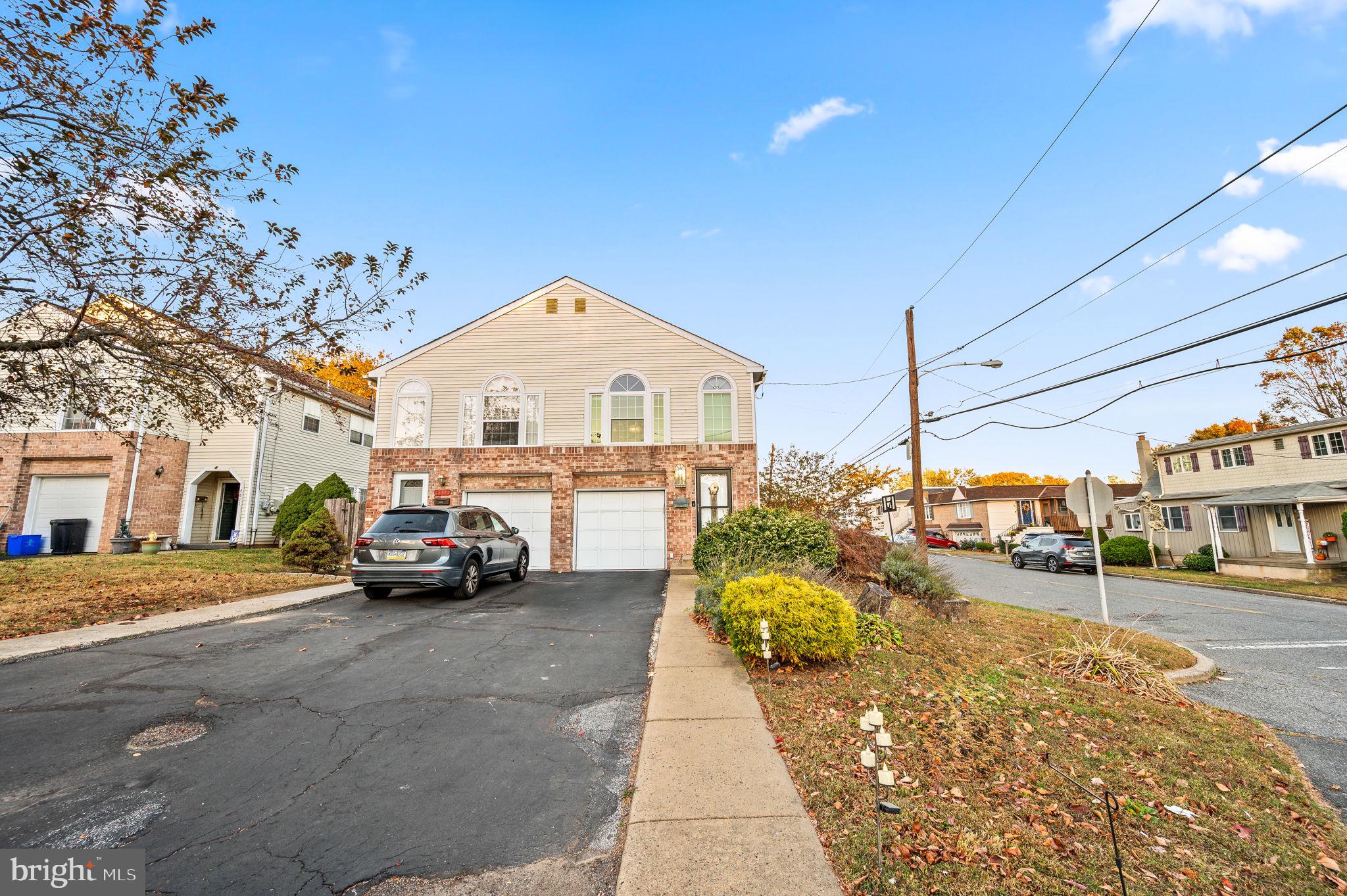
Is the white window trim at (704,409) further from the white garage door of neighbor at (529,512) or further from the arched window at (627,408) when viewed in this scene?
the white garage door of neighbor at (529,512)

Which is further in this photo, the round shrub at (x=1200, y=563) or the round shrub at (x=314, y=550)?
the round shrub at (x=1200, y=563)

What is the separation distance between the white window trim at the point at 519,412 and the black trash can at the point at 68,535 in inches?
565

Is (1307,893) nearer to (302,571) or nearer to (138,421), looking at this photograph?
(138,421)

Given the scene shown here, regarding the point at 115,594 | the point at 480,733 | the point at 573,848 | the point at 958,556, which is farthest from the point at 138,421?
the point at 958,556

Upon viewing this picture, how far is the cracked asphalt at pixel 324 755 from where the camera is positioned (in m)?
2.75

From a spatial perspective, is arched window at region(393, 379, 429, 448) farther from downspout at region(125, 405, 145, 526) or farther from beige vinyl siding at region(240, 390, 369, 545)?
downspout at region(125, 405, 145, 526)

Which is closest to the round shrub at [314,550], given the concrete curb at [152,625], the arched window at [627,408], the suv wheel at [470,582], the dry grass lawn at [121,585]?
the dry grass lawn at [121,585]

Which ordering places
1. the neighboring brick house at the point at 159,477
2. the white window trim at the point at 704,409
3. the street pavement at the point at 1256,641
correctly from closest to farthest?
the street pavement at the point at 1256,641 → the white window trim at the point at 704,409 → the neighboring brick house at the point at 159,477

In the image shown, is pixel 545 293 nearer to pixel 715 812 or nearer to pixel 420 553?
pixel 420 553

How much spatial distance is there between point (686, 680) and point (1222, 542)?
30742 mm

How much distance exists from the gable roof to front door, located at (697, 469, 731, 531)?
3.09 meters

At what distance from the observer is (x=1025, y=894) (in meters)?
2.44

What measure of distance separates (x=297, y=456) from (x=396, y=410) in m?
8.70

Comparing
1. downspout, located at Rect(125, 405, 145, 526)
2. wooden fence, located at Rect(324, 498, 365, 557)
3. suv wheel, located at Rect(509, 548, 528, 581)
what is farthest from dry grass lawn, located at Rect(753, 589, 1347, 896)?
downspout, located at Rect(125, 405, 145, 526)
